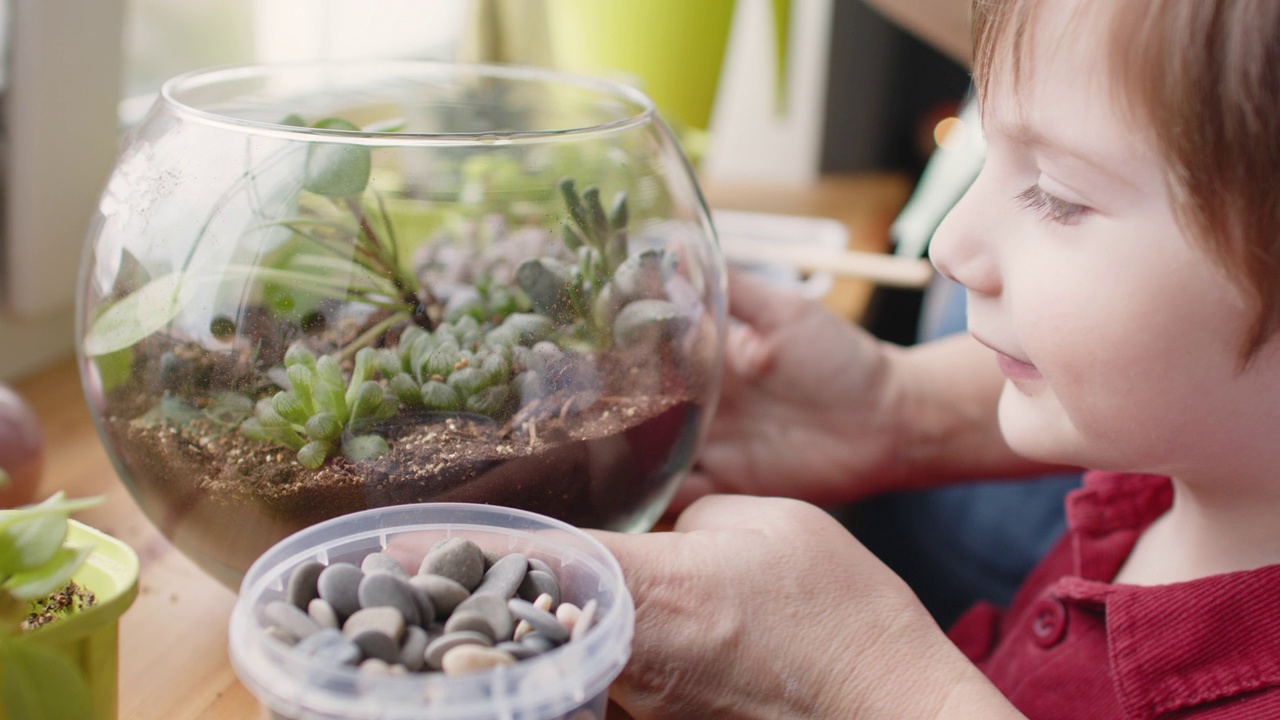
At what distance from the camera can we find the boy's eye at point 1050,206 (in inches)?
17.7

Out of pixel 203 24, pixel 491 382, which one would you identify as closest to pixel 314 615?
pixel 491 382

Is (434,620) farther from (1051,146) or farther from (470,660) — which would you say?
(1051,146)

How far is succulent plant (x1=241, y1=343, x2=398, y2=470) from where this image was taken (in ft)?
1.44

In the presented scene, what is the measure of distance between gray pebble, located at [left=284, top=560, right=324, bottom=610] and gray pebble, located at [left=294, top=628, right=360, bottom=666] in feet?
0.08

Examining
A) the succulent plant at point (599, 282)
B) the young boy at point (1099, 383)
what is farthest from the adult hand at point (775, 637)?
the succulent plant at point (599, 282)

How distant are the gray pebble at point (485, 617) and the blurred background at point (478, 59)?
65 cm

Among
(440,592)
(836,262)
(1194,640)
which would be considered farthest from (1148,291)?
(836,262)

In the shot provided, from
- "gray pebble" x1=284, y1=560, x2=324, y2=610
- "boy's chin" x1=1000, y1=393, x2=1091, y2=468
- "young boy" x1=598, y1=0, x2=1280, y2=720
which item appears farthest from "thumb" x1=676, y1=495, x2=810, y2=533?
"gray pebble" x1=284, y1=560, x2=324, y2=610

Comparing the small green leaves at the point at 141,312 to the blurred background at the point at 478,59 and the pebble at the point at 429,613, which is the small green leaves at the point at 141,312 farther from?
the blurred background at the point at 478,59

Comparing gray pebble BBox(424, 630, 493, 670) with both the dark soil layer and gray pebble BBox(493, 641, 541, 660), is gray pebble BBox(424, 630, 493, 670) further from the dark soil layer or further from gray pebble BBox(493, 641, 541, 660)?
the dark soil layer

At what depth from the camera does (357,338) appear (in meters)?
0.46

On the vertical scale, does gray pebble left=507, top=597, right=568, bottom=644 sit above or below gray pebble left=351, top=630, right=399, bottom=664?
below

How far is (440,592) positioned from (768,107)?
63.5 inches

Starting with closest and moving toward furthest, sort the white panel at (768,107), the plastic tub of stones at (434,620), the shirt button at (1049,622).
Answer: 1. the plastic tub of stones at (434,620)
2. the shirt button at (1049,622)
3. the white panel at (768,107)
